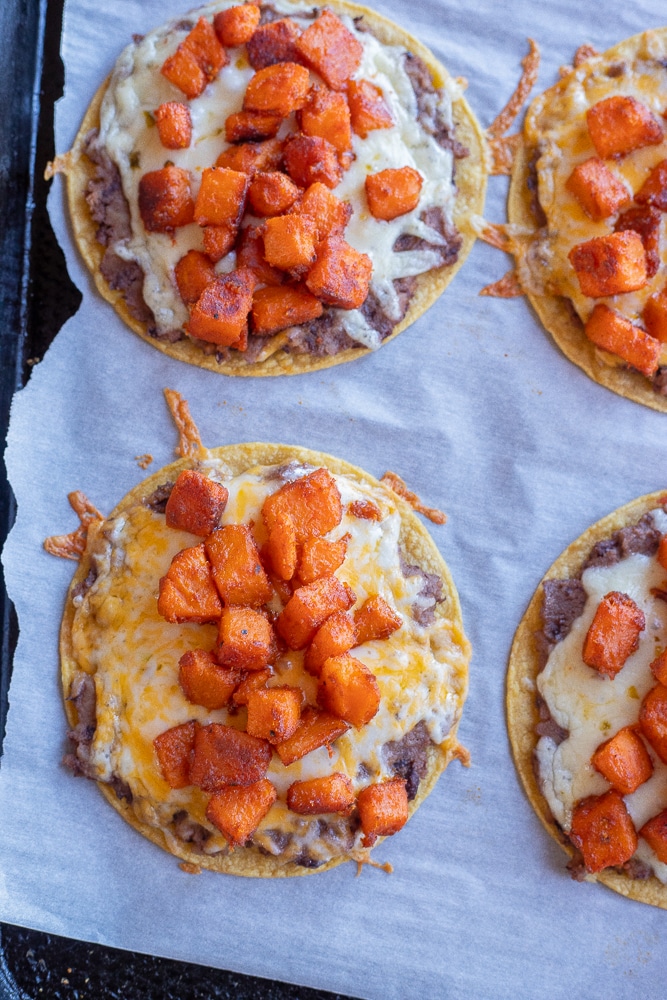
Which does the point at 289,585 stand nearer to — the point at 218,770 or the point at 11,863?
the point at 218,770

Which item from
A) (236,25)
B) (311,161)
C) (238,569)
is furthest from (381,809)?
(236,25)

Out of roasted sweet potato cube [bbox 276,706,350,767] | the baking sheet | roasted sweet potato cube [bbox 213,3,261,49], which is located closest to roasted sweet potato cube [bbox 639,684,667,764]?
the baking sheet

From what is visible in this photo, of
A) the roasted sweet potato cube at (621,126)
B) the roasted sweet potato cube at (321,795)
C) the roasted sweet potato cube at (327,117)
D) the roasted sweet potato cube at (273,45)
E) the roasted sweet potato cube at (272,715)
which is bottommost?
the roasted sweet potato cube at (321,795)

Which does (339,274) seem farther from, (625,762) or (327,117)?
(625,762)

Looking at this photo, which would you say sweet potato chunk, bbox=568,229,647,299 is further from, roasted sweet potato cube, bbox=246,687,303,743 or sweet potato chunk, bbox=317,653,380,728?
roasted sweet potato cube, bbox=246,687,303,743

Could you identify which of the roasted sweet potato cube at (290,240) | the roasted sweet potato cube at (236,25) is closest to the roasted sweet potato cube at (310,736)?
the roasted sweet potato cube at (290,240)

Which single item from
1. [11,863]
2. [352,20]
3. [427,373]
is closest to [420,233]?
[427,373]

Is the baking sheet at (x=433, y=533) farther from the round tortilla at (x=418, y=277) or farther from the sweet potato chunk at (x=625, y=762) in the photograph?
the sweet potato chunk at (x=625, y=762)
